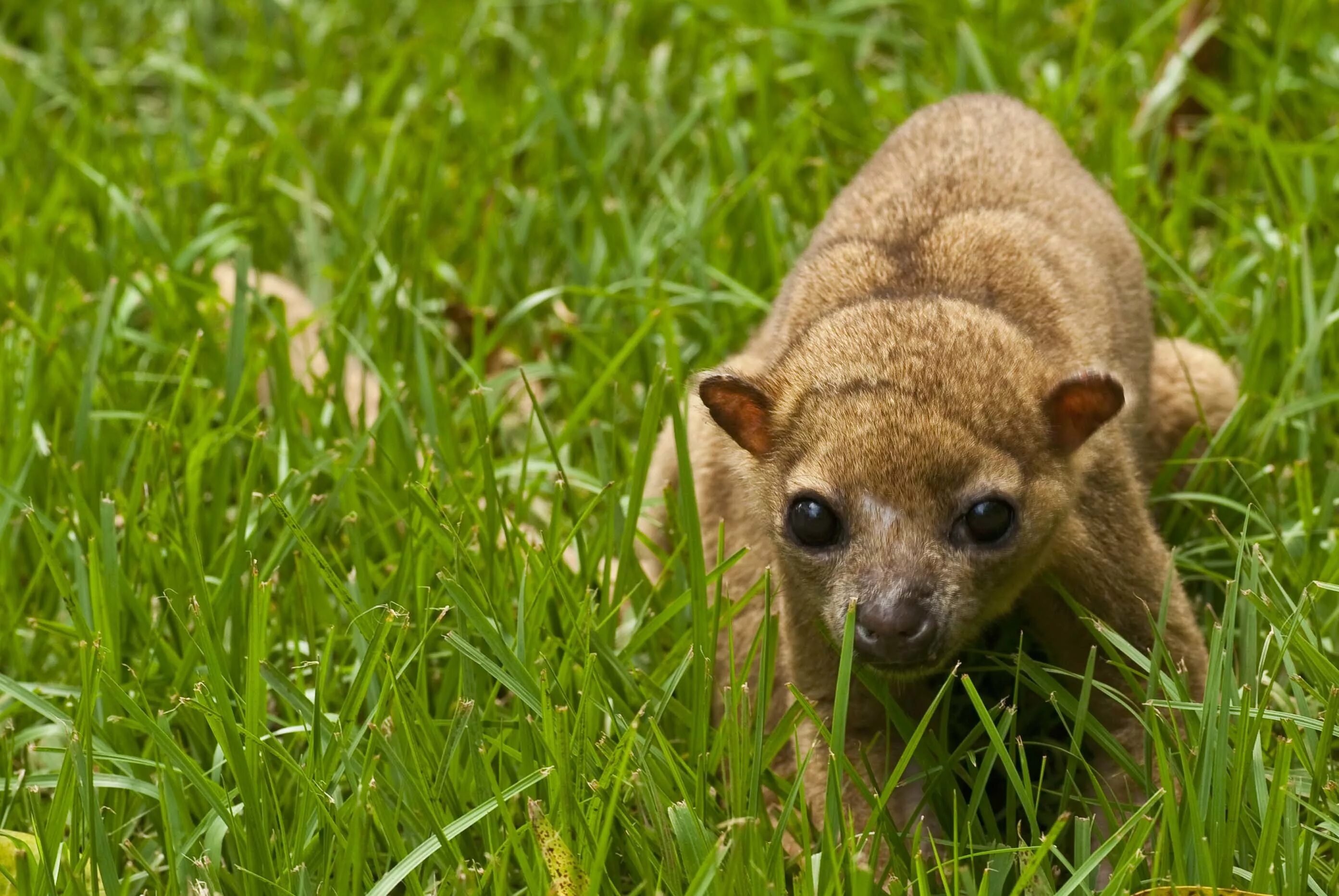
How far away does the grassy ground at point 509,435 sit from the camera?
3.31 meters

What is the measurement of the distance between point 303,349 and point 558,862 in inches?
109

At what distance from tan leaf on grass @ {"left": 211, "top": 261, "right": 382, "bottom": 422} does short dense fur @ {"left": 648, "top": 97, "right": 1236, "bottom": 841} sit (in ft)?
3.90

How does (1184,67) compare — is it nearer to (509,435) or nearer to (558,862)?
(509,435)

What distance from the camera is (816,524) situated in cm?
357

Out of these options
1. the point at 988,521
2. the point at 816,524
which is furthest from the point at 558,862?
the point at 988,521

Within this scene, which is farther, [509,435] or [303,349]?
[303,349]

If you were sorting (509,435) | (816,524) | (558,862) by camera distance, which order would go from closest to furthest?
(558,862) < (816,524) < (509,435)

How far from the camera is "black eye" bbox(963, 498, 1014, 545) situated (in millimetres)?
3469

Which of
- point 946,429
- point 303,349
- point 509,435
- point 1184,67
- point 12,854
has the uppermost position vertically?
point 1184,67

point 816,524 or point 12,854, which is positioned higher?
point 816,524

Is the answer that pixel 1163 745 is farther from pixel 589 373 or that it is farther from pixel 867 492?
pixel 589 373

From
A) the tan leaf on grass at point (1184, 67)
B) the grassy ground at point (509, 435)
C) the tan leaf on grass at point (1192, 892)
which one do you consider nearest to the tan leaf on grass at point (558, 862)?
the grassy ground at point (509, 435)

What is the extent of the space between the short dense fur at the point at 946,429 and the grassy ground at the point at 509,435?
19 centimetres

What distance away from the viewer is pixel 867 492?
3488 millimetres
